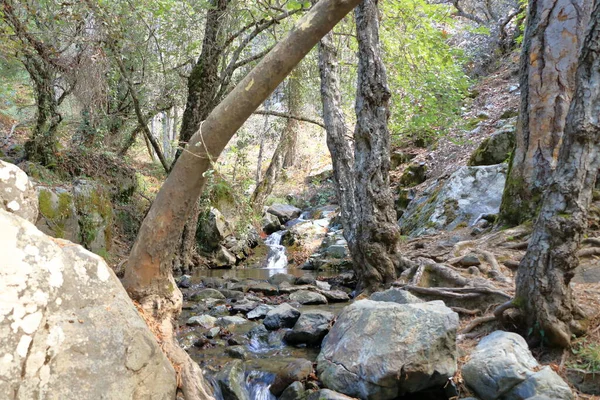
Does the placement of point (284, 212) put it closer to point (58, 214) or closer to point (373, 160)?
point (58, 214)

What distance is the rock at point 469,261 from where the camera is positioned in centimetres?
632

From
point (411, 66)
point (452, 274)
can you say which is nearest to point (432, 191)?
point (411, 66)

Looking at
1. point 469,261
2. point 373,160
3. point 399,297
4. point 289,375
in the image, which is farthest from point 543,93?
point 289,375

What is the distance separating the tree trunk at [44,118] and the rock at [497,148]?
31.7 feet

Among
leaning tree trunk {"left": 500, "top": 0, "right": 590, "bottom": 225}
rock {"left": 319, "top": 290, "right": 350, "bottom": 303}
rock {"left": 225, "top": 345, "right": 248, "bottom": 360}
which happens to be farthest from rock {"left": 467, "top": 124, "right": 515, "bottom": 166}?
rock {"left": 225, "top": 345, "right": 248, "bottom": 360}

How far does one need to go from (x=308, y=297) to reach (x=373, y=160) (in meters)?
2.78

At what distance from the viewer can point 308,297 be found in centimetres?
809

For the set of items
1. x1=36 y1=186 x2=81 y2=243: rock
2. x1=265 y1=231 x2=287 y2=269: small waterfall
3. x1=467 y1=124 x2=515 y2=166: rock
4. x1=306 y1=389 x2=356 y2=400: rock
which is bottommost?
x1=265 y1=231 x2=287 y2=269: small waterfall

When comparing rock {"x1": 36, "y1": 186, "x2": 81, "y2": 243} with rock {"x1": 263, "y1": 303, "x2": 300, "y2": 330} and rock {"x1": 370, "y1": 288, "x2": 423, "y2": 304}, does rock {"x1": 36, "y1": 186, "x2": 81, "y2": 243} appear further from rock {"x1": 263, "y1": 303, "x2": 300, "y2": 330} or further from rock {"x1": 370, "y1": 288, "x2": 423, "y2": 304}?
rock {"x1": 370, "y1": 288, "x2": 423, "y2": 304}

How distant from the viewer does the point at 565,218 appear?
3801 mm

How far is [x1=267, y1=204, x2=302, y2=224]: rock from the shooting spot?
19047 millimetres

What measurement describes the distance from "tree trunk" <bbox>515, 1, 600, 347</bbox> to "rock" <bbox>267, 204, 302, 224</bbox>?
15.1m

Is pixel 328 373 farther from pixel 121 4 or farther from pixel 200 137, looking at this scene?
pixel 121 4

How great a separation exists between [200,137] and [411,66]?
721cm
